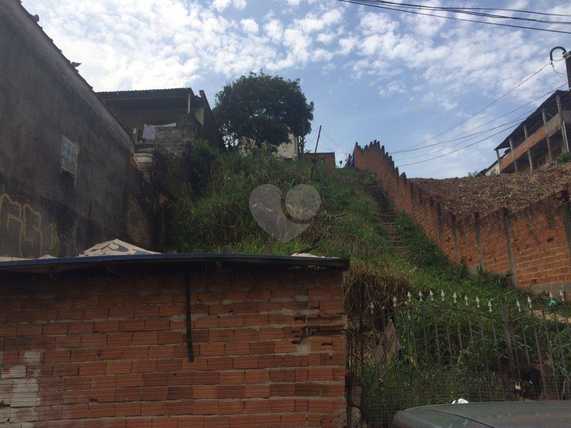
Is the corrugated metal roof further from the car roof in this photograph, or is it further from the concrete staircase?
the car roof

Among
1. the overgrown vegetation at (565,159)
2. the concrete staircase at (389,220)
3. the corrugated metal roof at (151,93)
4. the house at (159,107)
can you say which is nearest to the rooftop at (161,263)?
the concrete staircase at (389,220)

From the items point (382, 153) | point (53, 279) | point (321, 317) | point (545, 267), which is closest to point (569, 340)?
point (321, 317)

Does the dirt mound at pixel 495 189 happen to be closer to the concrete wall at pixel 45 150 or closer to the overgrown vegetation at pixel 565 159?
the overgrown vegetation at pixel 565 159

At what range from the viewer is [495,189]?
1535 centimetres

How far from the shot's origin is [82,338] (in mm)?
3736

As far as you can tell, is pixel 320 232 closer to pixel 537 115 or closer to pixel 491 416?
pixel 491 416

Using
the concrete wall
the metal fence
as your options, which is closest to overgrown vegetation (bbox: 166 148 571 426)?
the metal fence

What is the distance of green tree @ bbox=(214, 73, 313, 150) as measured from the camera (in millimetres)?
20688

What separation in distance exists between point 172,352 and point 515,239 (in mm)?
7827

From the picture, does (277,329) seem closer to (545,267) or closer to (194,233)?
(545,267)

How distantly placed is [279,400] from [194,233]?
844 cm

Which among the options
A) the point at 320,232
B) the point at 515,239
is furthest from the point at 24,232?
the point at 515,239

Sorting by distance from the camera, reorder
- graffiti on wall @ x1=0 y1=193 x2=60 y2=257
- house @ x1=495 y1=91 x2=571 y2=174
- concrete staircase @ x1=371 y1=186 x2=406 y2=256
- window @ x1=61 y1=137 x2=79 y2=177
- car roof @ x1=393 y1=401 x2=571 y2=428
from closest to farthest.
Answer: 1. car roof @ x1=393 y1=401 x2=571 y2=428
2. graffiti on wall @ x1=0 y1=193 x2=60 y2=257
3. window @ x1=61 y1=137 x2=79 y2=177
4. concrete staircase @ x1=371 y1=186 x2=406 y2=256
5. house @ x1=495 y1=91 x2=571 y2=174

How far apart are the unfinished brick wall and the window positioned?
7975mm
